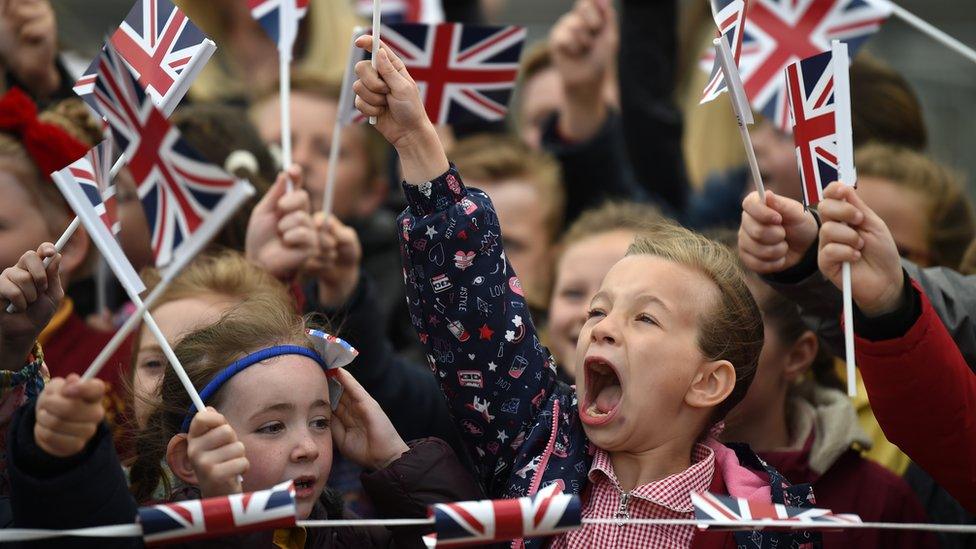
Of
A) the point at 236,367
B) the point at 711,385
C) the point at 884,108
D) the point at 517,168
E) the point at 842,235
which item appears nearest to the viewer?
the point at 842,235

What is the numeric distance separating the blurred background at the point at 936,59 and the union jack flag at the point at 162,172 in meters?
5.27

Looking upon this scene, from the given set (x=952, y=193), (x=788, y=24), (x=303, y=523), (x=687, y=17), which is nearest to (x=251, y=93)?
(x=687, y=17)

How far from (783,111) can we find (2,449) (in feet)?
8.14

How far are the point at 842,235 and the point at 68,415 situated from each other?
1.49 metres

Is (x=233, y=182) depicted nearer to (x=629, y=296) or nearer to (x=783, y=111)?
(x=629, y=296)

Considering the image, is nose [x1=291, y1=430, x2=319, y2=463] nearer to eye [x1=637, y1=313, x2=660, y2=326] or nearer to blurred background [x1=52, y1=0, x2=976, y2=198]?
eye [x1=637, y1=313, x2=660, y2=326]

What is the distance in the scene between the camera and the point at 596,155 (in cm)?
536

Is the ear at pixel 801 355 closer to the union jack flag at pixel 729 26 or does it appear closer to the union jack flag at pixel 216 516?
the union jack flag at pixel 729 26

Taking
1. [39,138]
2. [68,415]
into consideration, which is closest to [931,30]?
[39,138]

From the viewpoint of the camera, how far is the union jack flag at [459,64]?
12.7 feet

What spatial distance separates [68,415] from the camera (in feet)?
7.06

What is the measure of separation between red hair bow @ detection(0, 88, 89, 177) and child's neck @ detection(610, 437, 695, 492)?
1682 millimetres

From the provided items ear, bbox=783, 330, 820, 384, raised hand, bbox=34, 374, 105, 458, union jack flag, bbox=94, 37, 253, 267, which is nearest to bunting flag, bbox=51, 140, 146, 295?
union jack flag, bbox=94, 37, 253, 267

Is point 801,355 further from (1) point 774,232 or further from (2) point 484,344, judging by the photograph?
(2) point 484,344
